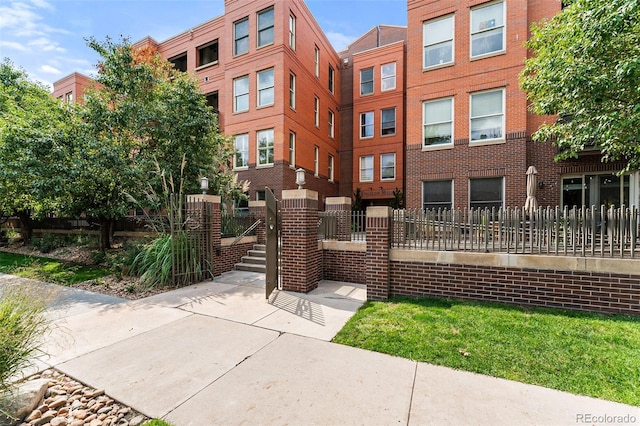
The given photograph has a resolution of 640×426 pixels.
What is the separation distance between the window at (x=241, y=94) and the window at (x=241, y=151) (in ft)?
5.31

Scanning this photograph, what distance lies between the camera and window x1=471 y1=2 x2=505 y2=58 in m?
11.7

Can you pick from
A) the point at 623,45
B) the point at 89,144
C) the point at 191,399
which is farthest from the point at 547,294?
the point at 89,144

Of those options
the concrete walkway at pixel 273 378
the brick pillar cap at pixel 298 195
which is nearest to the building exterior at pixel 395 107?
the brick pillar cap at pixel 298 195

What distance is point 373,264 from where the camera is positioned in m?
5.98

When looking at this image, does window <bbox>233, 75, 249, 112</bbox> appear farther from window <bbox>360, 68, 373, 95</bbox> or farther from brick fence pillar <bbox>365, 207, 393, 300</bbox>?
brick fence pillar <bbox>365, 207, 393, 300</bbox>

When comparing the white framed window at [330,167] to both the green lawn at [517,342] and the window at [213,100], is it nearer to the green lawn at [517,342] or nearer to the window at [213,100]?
the window at [213,100]

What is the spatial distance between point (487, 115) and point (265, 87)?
11.0 m

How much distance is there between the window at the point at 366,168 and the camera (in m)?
19.2

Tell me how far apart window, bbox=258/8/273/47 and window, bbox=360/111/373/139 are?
26.3 feet

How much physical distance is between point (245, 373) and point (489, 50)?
15066 mm

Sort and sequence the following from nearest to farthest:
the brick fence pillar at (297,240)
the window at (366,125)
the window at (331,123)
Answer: the brick fence pillar at (297,240) < the window at (366,125) < the window at (331,123)

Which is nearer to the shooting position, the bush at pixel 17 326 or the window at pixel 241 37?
the bush at pixel 17 326

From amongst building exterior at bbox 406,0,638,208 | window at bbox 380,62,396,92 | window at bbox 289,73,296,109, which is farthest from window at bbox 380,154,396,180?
window at bbox 289,73,296,109

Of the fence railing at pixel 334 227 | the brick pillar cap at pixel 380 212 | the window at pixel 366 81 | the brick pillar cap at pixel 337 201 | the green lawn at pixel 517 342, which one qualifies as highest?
the window at pixel 366 81
